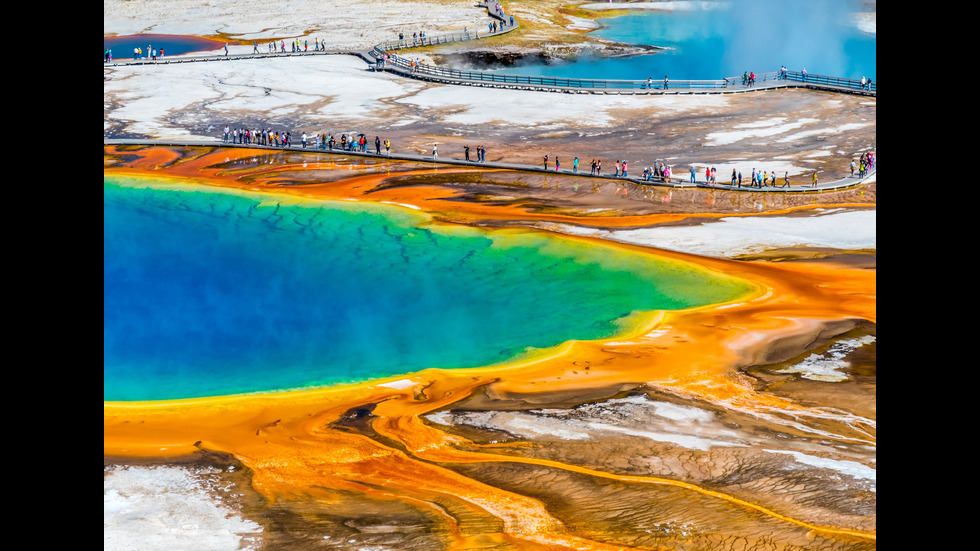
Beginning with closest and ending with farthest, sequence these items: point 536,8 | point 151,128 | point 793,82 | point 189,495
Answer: point 189,495 < point 151,128 < point 793,82 < point 536,8

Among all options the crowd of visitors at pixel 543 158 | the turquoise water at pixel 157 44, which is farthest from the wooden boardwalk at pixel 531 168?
the turquoise water at pixel 157 44

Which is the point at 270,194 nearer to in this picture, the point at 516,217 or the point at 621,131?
the point at 516,217

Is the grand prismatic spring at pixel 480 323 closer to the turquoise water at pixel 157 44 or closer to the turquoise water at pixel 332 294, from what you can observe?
the turquoise water at pixel 332 294

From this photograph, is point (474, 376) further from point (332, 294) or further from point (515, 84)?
point (515, 84)

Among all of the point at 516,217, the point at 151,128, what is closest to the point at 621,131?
the point at 516,217

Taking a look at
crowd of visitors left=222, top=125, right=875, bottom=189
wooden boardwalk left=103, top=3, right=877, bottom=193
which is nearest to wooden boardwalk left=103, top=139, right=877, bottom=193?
wooden boardwalk left=103, top=3, right=877, bottom=193
